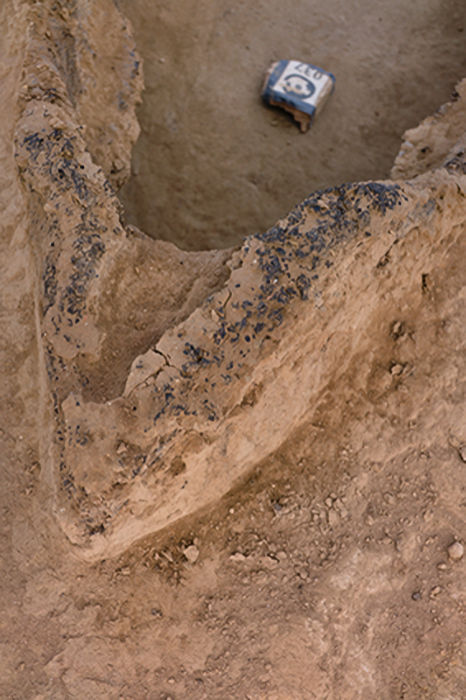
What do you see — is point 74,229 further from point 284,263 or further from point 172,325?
point 284,263

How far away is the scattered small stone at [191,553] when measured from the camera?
283 cm

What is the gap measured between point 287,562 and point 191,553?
50 centimetres

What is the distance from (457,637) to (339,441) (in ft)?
3.79

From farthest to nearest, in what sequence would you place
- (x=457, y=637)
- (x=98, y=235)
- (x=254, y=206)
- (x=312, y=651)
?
(x=254, y=206) → (x=457, y=637) → (x=312, y=651) → (x=98, y=235)

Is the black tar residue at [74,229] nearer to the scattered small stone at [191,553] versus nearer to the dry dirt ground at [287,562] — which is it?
the dry dirt ground at [287,562]

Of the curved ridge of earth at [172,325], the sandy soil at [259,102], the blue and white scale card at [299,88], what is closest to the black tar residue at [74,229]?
the curved ridge of earth at [172,325]

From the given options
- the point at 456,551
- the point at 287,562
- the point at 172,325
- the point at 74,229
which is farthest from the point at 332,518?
the point at 74,229

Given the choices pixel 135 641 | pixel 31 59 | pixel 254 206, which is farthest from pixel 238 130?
pixel 135 641

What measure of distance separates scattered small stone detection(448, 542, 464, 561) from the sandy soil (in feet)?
9.29

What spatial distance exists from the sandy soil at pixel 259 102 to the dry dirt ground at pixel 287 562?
1818 mm

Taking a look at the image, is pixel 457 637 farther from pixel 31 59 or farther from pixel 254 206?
pixel 31 59

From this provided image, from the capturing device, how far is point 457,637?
9.70 ft

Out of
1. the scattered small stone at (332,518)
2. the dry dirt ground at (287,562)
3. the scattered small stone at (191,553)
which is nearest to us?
the dry dirt ground at (287,562)

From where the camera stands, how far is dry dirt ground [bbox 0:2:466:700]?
2664mm
